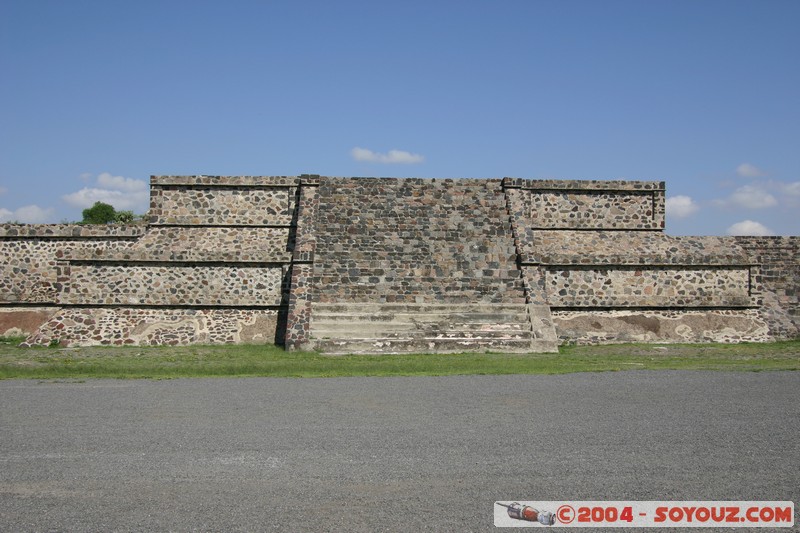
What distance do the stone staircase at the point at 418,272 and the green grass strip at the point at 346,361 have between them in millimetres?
826

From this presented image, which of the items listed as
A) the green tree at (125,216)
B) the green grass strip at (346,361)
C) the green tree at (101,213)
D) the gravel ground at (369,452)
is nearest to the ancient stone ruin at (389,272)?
the green grass strip at (346,361)

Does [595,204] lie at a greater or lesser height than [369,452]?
greater

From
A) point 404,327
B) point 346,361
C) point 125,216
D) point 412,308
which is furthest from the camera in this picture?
point 125,216

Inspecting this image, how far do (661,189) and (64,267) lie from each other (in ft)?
59.4

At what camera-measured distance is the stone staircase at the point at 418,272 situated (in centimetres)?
1697

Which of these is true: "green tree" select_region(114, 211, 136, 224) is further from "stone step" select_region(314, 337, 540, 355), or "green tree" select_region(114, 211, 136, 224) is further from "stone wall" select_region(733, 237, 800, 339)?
"stone wall" select_region(733, 237, 800, 339)

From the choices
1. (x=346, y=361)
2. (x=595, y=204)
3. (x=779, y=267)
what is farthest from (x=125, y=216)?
(x=779, y=267)

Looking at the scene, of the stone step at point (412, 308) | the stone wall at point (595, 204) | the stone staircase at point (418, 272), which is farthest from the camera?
the stone wall at point (595, 204)

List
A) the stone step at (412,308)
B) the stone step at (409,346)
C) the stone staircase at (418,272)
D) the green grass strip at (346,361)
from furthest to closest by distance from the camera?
1. the stone step at (412,308)
2. the stone staircase at (418,272)
3. the stone step at (409,346)
4. the green grass strip at (346,361)

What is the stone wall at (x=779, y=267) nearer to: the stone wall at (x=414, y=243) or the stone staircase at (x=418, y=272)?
the stone wall at (x=414, y=243)

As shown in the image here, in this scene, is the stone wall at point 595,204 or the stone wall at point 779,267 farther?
the stone wall at point 595,204

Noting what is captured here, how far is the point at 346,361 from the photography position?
14.8m

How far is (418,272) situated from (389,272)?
780 mm

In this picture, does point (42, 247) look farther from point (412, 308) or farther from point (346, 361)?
point (346, 361)
